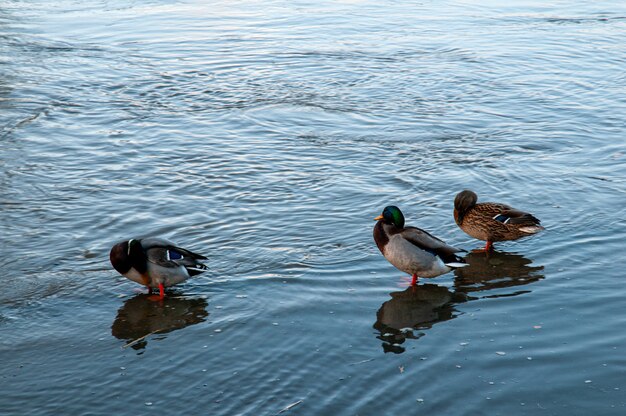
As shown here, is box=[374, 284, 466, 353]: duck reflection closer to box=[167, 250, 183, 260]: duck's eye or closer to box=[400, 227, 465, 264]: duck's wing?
box=[400, 227, 465, 264]: duck's wing

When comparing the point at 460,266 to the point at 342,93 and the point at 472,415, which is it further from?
the point at 342,93

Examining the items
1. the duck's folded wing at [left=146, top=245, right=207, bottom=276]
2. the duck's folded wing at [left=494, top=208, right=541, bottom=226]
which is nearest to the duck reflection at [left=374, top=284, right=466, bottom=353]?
the duck's folded wing at [left=494, top=208, right=541, bottom=226]

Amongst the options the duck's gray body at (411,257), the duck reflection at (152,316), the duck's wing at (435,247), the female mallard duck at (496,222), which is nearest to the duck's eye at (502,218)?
the female mallard duck at (496,222)

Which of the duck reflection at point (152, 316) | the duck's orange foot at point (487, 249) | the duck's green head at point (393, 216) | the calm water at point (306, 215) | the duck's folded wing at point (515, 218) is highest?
the duck's green head at point (393, 216)

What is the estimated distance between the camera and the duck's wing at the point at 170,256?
23.4 feet

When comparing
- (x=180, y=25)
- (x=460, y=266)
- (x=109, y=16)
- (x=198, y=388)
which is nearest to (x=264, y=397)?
(x=198, y=388)

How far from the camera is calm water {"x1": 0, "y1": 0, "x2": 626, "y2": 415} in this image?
579cm

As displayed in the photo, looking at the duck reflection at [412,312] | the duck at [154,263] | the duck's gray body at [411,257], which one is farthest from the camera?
the duck's gray body at [411,257]

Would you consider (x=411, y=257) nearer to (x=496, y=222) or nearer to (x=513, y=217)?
(x=496, y=222)

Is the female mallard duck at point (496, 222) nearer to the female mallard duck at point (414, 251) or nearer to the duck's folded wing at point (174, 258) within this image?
the female mallard duck at point (414, 251)

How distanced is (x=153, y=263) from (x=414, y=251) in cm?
215

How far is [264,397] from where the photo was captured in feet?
18.2

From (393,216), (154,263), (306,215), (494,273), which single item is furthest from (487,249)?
(154,263)

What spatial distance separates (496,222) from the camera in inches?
316
